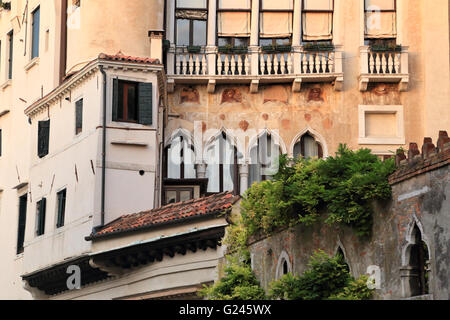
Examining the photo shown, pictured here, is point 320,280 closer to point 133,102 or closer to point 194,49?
point 133,102

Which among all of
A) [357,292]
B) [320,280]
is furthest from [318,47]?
[357,292]

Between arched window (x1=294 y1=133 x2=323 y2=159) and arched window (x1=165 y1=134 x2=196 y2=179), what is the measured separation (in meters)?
3.24

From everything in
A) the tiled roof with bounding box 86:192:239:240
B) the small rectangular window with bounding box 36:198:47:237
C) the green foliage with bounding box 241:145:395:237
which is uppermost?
the small rectangular window with bounding box 36:198:47:237

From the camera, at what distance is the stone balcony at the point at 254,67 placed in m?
37.4

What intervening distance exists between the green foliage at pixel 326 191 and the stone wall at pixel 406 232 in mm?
246

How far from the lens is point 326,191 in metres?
20.1

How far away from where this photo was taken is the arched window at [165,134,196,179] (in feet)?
122

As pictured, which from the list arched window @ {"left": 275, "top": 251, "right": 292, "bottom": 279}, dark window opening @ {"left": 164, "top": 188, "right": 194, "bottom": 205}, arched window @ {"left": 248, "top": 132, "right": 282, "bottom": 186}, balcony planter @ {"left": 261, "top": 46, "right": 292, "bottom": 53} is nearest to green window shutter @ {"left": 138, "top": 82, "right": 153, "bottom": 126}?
dark window opening @ {"left": 164, "top": 188, "right": 194, "bottom": 205}

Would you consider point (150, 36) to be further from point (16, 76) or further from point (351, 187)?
point (351, 187)

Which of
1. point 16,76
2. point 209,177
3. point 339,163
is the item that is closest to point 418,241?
point 339,163

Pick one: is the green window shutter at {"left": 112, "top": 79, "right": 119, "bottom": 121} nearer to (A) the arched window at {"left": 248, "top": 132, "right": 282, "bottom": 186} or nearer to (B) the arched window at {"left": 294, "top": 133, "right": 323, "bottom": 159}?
(A) the arched window at {"left": 248, "top": 132, "right": 282, "bottom": 186}

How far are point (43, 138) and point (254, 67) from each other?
6.76m

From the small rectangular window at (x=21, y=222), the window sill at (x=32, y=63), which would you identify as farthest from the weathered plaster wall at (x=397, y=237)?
the window sill at (x=32, y=63)

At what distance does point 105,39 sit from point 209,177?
5229 millimetres
